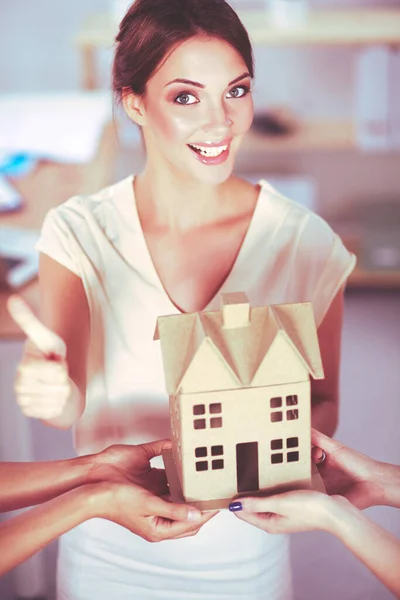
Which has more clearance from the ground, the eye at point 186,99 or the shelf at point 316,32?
the shelf at point 316,32

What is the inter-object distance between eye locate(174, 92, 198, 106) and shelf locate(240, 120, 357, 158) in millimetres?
1817

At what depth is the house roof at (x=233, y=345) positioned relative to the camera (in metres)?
0.95

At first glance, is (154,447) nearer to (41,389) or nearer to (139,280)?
(41,389)

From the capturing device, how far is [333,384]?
1.34 m

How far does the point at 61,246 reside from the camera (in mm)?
1306

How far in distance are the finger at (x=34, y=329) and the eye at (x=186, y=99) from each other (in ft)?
1.19

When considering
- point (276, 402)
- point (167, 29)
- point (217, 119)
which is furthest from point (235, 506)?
point (167, 29)

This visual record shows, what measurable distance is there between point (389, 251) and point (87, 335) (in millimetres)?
1964

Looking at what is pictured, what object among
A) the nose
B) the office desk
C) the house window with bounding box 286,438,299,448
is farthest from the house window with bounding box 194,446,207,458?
the office desk

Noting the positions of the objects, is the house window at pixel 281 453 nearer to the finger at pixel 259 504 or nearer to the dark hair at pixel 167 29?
the finger at pixel 259 504

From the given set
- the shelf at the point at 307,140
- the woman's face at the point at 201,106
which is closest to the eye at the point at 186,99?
the woman's face at the point at 201,106

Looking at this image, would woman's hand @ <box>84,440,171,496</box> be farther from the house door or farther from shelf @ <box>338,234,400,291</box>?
shelf @ <box>338,234,400,291</box>

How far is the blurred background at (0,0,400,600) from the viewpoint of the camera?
1.89 m

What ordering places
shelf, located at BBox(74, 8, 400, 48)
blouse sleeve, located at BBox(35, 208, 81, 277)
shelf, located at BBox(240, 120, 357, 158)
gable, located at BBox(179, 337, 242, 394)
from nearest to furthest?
gable, located at BBox(179, 337, 242, 394), blouse sleeve, located at BBox(35, 208, 81, 277), shelf, located at BBox(74, 8, 400, 48), shelf, located at BBox(240, 120, 357, 158)
